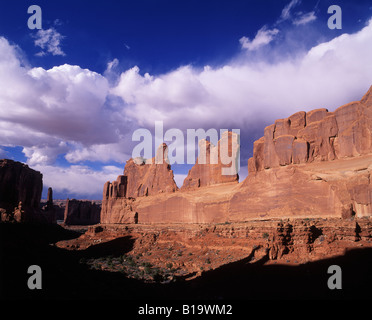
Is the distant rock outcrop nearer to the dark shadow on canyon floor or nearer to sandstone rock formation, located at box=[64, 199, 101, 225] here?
the dark shadow on canyon floor

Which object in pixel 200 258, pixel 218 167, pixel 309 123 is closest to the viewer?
pixel 200 258

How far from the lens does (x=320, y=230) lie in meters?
19.8

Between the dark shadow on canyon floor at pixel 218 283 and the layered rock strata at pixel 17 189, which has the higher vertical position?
the layered rock strata at pixel 17 189

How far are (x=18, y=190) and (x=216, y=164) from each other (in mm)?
32802

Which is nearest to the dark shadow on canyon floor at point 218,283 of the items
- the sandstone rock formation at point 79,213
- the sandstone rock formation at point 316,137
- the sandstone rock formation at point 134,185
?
the sandstone rock formation at point 316,137

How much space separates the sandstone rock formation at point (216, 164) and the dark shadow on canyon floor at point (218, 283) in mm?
25230

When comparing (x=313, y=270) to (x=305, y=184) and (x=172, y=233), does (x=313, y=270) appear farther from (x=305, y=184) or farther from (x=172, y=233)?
Result: (x=172, y=233)

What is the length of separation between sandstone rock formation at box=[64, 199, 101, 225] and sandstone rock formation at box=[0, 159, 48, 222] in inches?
1637

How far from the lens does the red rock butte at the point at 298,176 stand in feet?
78.3

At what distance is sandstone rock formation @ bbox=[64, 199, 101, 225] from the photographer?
3430 inches

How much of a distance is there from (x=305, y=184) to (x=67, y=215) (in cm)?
8000

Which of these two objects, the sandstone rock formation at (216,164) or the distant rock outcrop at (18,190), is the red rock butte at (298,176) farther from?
the distant rock outcrop at (18,190)

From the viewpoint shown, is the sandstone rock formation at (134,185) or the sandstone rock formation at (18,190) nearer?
the sandstone rock formation at (18,190)
